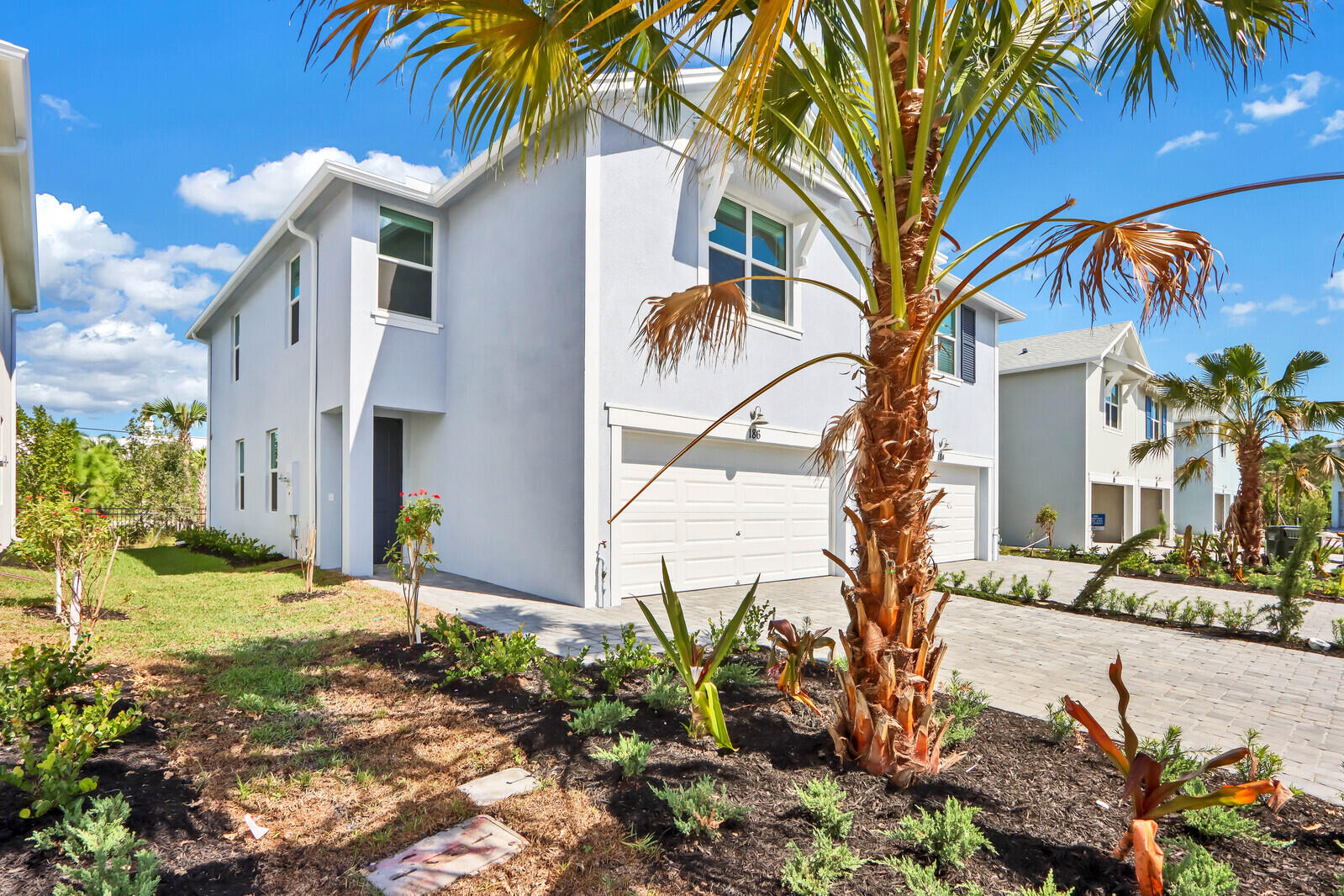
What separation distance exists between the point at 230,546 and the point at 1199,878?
15.0 m

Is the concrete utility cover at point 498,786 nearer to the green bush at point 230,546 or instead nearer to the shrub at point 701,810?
the shrub at point 701,810

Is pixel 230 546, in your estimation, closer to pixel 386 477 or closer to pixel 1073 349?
pixel 386 477

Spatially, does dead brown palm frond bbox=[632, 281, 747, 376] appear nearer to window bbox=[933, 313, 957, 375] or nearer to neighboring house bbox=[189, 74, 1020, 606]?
neighboring house bbox=[189, 74, 1020, 606]

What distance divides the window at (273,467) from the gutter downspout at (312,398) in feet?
7.38

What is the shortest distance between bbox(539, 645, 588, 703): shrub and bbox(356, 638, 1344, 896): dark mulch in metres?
0.11

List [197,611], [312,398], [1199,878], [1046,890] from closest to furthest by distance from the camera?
[1046,890] < [1199,878] < [197,611] < [312,398]

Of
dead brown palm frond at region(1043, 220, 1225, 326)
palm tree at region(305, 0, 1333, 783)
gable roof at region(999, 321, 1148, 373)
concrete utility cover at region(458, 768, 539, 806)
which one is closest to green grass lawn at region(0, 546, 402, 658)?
concrete utility cover at region(458, 768, 539, 806)

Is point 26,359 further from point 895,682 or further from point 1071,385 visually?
point 1071,385

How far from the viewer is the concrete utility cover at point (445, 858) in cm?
265

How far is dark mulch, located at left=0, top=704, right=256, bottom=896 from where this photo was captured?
8.16 ft

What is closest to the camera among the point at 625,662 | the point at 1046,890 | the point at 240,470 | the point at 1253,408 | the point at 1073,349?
the point at 1046,890

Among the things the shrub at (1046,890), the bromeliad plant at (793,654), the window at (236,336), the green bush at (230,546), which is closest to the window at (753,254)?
the bromeliad plant at (793,654)

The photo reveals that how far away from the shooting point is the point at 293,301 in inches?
485

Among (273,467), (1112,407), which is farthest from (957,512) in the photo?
(273,467)
